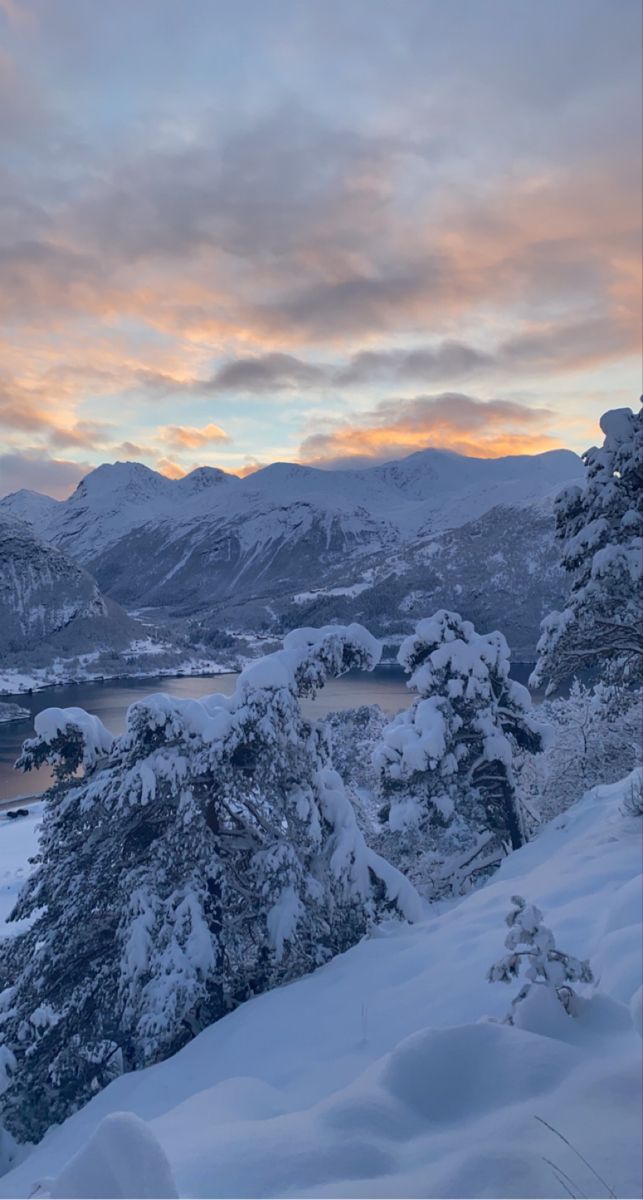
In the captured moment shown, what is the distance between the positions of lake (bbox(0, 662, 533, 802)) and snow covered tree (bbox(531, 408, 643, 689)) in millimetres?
50282

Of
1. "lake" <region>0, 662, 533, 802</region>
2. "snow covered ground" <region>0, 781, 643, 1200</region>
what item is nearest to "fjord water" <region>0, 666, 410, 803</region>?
"lake" <region>0, 662, 533, 802</region>

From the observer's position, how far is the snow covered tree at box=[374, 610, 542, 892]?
1595cm

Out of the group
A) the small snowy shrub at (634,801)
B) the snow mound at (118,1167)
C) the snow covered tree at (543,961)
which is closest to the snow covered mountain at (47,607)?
the small snowy shrub at (634,801)

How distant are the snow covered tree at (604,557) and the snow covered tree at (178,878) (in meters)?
3.16

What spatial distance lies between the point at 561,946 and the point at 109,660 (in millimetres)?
148631

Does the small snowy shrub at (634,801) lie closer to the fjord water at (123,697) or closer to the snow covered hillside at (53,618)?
the fjord water at (123,697)

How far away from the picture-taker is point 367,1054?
482 centimetres

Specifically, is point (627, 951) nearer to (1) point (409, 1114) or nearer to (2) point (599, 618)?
(1) point (409, 1114)

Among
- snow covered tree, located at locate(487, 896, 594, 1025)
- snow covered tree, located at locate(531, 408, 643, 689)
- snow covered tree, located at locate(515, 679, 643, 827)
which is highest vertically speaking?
snow covered tree, located at locate(531, 408, 643, 689)

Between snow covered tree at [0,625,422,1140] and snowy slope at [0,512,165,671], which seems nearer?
snow covered tree at [0,625,422,1140]

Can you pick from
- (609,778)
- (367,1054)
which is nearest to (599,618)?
(367,1054)

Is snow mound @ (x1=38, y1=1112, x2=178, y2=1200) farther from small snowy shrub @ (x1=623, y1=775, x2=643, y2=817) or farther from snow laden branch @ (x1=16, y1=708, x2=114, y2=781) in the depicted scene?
small snowy shrub @ (x1=623, y1=775, x2=643, y2=817)

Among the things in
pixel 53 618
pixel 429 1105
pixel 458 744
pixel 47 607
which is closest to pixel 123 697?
pixel 53 618

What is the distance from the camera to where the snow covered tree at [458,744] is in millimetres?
15953
